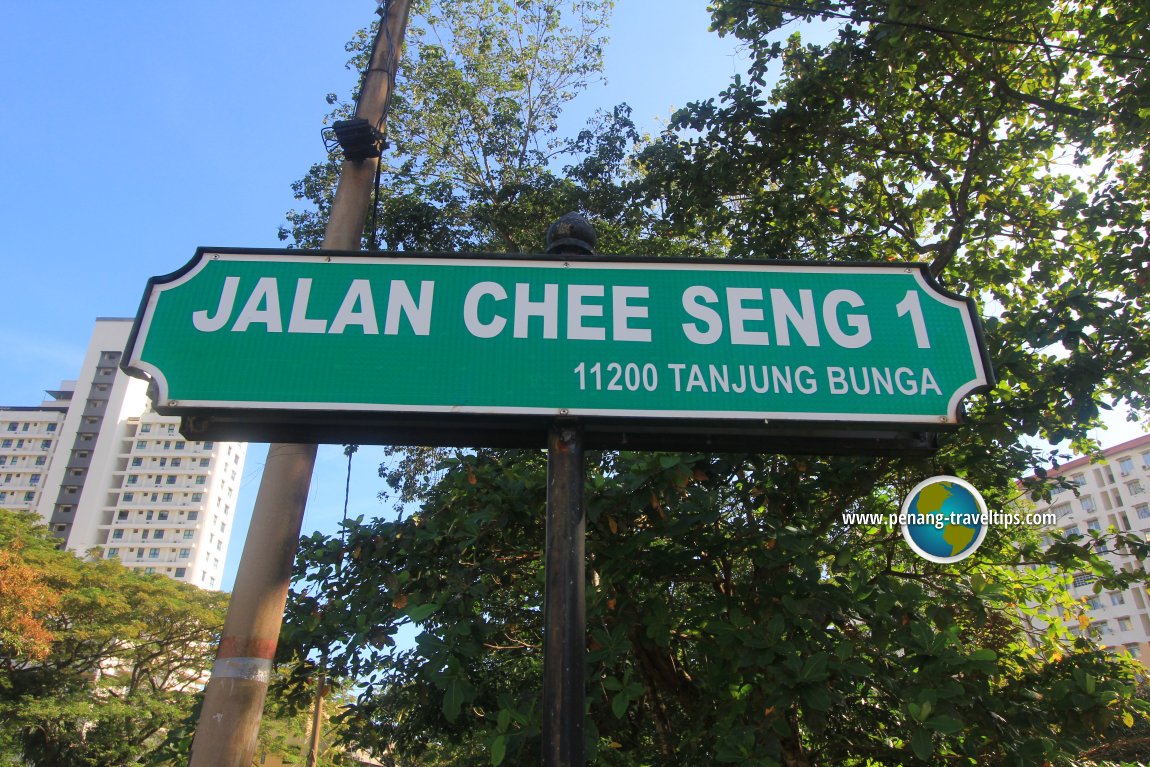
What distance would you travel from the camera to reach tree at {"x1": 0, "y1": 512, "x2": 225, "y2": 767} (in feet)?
70.7

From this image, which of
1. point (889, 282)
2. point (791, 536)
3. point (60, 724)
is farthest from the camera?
point (60, 724)

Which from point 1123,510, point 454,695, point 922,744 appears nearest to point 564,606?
point 454,695

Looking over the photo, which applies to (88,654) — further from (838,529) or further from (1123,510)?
(1123,510)

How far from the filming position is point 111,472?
263 feet

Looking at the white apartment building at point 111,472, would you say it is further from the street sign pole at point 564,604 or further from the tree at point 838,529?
the street sign pole at point 564,604

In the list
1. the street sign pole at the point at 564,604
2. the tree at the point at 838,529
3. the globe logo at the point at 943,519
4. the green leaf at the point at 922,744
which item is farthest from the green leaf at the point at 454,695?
the globe logo at the point at 943,519

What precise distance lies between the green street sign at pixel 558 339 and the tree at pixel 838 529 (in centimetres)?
95

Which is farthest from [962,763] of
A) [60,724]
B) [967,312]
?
[60,724]

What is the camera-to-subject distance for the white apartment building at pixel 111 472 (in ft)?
259

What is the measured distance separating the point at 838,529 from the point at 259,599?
4.40 meters

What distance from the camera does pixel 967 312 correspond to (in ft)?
6.57

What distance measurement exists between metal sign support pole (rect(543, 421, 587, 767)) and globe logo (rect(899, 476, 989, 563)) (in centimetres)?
314

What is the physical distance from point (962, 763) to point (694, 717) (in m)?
1.52

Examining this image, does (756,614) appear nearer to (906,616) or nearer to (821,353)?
(906,616)
